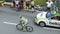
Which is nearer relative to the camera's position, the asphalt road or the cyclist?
the cyclist

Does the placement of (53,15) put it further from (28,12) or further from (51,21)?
(28,12)

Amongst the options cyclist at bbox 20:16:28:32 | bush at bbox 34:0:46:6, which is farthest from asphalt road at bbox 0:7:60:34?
bush at bbox 34:0:46:6

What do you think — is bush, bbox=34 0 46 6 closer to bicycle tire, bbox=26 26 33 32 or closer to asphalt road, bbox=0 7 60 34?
asphalt road, bbox=0 7 60 34

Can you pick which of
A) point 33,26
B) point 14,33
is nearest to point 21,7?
point 33,26

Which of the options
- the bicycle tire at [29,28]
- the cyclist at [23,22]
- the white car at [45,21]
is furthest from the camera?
the white car at [45,21]

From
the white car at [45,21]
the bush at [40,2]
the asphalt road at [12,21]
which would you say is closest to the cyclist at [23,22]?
the asphalt road at [12,21]

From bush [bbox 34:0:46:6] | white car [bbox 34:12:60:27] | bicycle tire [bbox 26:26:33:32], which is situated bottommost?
bicycle tire [bbox 26:26:33:32]

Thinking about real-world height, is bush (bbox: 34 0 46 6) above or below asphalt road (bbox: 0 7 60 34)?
above

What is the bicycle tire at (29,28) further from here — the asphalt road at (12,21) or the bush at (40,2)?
the bush at (40,2)

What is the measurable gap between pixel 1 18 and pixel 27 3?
4282mm

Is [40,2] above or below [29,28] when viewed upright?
above

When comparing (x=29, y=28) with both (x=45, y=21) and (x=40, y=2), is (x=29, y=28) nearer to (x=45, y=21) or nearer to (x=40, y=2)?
(x=45, y=21)

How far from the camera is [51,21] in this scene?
20.9 meters

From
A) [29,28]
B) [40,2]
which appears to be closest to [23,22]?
[29,28]
